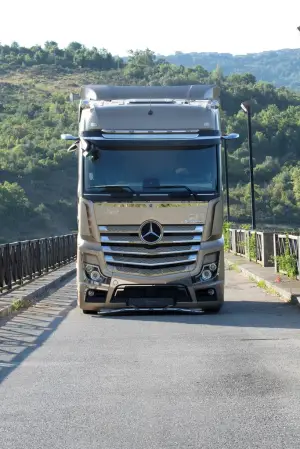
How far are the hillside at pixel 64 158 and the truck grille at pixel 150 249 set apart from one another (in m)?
86.5

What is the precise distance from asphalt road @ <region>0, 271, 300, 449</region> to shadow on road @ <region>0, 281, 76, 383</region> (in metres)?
0.02

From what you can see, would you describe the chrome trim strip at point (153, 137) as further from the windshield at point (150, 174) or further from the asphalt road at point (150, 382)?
the asphalt road at point (150, 382)

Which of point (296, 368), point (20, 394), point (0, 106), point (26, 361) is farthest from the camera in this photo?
point (0, 106)

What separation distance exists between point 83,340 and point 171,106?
191 inches

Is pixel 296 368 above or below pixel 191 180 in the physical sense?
below

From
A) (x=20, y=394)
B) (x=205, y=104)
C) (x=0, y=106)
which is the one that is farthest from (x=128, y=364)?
(x=0, y=106)

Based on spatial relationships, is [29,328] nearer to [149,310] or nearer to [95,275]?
[95,275]

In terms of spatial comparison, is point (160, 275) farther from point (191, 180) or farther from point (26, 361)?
point (26, 361)

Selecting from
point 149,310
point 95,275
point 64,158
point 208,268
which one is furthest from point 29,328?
point 64,158

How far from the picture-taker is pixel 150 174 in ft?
55.8

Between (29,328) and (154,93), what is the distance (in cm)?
488

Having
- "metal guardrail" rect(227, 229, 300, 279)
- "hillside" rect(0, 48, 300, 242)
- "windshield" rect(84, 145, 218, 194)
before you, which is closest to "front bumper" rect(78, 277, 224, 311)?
"windshield" rect(84, 145, 218, 194)

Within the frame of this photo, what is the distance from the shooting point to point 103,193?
55.5 feet

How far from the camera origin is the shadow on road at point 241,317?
1628cm
